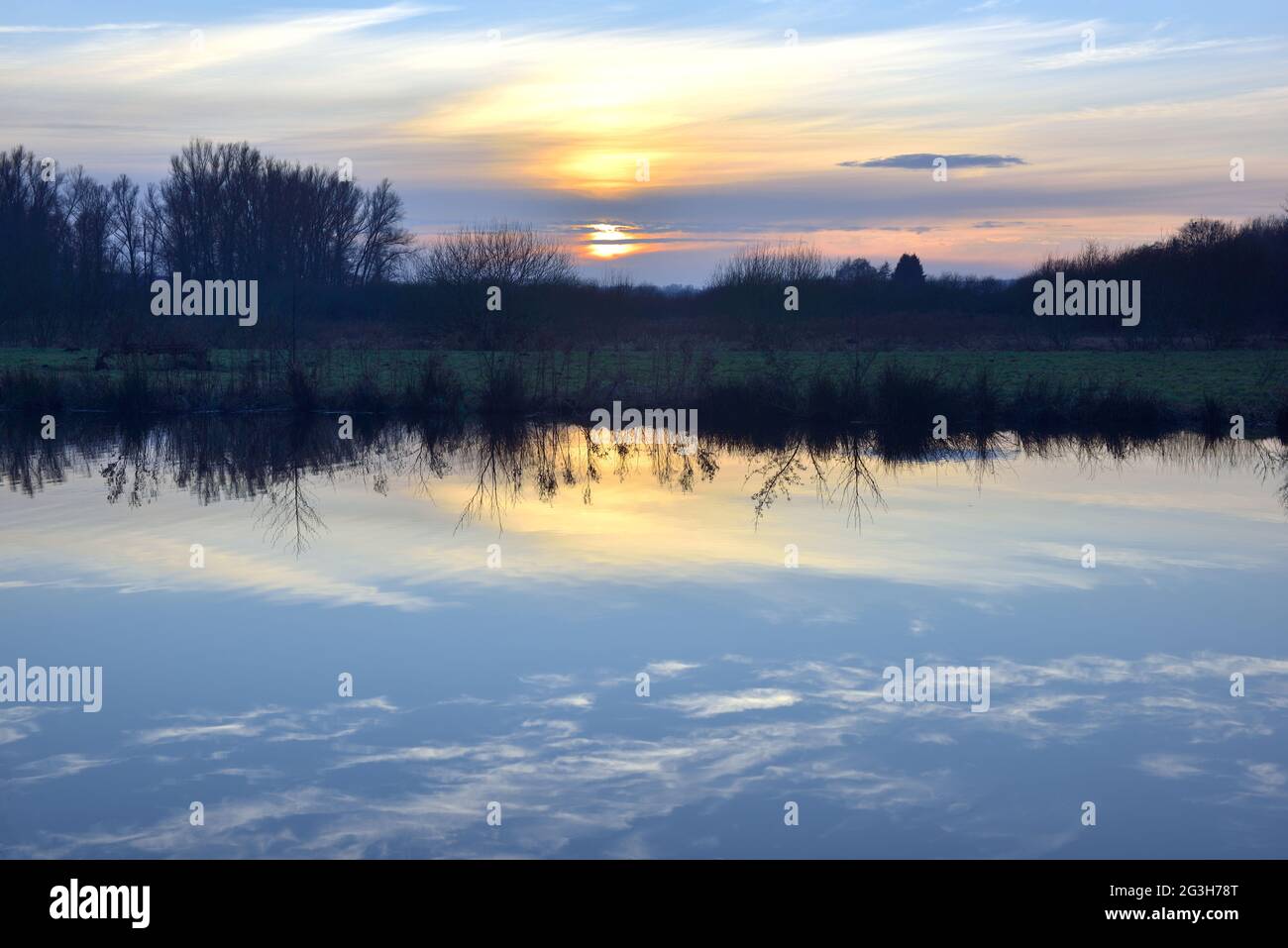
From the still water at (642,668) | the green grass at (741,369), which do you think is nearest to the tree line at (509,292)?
the green grass at (741,369)

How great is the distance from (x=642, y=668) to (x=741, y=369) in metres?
21.1

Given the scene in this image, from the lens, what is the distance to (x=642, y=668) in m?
7.07

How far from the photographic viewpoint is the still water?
5.04 m

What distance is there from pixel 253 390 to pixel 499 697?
55.5ft

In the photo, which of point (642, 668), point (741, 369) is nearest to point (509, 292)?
point (741, 369)

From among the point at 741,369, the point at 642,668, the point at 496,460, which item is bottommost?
the point at 642,668

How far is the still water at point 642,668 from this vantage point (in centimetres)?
504

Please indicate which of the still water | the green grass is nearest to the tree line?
the green grass

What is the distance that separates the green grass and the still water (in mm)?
9902

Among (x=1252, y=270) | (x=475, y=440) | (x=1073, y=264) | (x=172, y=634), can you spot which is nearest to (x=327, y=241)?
(x=1073, y=264)

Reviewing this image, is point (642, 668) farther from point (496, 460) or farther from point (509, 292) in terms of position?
point (509, 292)

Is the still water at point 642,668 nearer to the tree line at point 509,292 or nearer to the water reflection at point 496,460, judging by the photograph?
the water reflection at point 496,460
